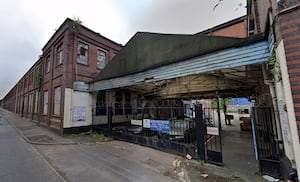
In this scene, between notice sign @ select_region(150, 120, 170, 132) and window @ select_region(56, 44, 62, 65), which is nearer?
notice sign @ select_region(150, 120, 170, 132)

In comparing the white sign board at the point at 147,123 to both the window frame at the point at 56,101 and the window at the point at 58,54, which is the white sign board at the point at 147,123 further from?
the window at the point at 58,54

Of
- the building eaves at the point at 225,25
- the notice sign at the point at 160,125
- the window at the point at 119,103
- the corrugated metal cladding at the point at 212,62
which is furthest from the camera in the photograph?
the building eaves at the point at 225,25

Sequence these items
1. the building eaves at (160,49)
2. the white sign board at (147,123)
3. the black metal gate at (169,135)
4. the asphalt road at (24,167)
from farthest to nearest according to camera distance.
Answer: the white sign board at (147,123) < the black metal gate at (169,135) < the building eaves at (160,49) < the asphalt road at (24,167)

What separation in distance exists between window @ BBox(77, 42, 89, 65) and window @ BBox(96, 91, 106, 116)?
9.26 feet

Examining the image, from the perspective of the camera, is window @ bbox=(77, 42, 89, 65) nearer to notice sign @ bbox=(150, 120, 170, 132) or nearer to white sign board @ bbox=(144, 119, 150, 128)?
white sign board @ bbox=(144, 119, 150, 128)

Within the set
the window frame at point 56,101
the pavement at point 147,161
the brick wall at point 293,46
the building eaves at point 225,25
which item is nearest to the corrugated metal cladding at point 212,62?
the brick wall at point 293,46

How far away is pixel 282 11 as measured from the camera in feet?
9.14

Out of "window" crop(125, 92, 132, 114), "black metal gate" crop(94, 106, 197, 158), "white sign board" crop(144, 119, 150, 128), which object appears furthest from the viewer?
"window" crop(125, 92, 132, 114)

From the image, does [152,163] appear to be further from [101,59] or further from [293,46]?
[101,59]

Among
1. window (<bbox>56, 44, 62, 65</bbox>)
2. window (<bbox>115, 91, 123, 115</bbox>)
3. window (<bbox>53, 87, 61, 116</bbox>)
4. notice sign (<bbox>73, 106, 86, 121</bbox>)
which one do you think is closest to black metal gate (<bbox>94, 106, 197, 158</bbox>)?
notice sign (<bbox>73, 106, 86, 121</bbox>)

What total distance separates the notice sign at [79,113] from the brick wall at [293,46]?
10917 millimetres

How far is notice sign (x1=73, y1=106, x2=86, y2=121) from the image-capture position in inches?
392

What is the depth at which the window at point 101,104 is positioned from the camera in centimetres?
1143

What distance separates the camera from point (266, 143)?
4.18 metres
